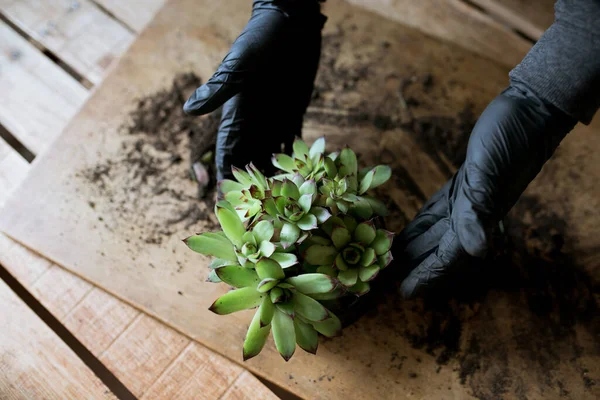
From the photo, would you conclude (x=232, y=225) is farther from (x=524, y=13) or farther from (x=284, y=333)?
(x=524, y=13)

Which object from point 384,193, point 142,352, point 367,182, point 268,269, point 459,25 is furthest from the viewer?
point 459,25

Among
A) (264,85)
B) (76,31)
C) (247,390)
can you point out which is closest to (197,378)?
(247,390)

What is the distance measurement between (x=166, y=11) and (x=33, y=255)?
719 mm

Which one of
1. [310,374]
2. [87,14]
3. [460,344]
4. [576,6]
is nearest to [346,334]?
[310,374]

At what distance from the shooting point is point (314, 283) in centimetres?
74

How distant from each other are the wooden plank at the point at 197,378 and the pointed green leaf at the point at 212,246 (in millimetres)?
258

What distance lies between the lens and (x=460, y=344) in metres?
0.94

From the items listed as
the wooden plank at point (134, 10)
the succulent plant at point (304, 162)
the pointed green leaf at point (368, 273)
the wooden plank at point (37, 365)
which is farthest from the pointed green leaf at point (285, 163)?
the wooden plank at point (134, 10)

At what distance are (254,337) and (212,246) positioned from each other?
6.0 inches

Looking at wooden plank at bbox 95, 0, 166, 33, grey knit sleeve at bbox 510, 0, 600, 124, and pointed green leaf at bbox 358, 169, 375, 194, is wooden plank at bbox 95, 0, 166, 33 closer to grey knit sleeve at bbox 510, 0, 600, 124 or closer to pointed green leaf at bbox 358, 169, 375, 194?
pointed green leaf at bbox 358, 169, 375, 194

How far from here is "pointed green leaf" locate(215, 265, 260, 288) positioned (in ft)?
2.43

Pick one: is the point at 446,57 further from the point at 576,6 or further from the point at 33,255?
the point at 33,255

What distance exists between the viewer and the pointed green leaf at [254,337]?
0.76 metres

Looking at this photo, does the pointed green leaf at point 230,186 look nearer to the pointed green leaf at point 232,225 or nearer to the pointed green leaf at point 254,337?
the pointed green leaf at point 232,225
